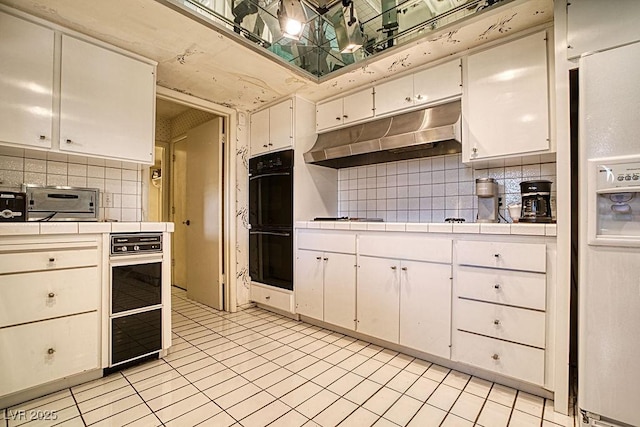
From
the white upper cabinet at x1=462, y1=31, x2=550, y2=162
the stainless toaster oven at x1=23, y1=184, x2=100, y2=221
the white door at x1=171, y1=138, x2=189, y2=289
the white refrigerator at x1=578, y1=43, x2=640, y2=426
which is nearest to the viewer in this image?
the white refrigerator at x1=578, y1=43, x2=640, y2=426

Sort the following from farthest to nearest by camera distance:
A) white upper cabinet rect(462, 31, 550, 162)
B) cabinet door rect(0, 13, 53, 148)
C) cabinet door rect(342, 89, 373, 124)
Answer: cabinet door rect(342, 89, 373, 124), white upper cabinet rect(462, 31, 550, 162), cabinet door rect(0, 13, 53, 148)

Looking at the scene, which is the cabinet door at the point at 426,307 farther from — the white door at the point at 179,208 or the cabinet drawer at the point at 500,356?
the white door at the point at 179,208

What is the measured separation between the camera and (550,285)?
1.59 meters

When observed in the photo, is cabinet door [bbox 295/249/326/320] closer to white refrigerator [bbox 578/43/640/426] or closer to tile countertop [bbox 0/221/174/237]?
tile countertop [bbox 0/221/174/237]

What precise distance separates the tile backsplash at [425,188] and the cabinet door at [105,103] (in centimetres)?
195

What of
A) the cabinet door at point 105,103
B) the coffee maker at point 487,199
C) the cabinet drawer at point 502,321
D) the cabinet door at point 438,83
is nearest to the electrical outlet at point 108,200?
the cabinet door at point 105,103

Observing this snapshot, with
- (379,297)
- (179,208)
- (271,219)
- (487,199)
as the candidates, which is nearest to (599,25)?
(487,199)

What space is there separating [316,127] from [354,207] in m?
0.94

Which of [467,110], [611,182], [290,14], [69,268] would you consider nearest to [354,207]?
[467,110]

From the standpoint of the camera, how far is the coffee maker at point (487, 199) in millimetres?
2176

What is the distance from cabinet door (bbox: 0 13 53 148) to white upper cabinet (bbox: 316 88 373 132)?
2.10 m

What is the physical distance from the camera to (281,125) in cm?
304

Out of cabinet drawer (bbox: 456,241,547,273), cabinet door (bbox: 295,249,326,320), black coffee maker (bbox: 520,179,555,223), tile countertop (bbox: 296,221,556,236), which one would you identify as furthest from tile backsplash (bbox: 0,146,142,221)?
black coffee maker (bbox: 520,179,555,223)

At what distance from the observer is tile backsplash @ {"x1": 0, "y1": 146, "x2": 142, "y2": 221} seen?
197 cm
